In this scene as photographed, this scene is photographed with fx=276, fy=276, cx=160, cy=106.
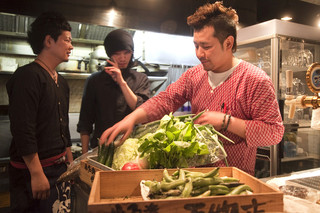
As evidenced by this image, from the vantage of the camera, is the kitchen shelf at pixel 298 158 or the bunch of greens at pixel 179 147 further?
the kitchen shelf at pixel 298 158

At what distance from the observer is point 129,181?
1068 mm

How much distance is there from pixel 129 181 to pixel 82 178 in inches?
18.1

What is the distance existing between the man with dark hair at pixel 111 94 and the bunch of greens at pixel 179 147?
4.42 feet

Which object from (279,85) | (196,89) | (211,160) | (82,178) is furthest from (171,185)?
(279,85)

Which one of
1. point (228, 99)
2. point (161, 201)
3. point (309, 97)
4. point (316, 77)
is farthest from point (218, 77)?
point (161, 201)

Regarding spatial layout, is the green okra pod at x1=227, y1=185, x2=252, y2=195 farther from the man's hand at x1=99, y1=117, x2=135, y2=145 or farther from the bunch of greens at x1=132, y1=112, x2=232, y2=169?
the man's hand at x1=99, y1=117, x2=135, y2=145

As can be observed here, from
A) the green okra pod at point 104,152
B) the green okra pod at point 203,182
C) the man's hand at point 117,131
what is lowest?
the green okra pod at point 203,182

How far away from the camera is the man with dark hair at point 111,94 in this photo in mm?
2641

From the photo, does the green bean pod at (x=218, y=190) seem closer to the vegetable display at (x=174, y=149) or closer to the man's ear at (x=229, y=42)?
the vegetable display at (x=174, y=149)

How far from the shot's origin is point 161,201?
31.6 inches

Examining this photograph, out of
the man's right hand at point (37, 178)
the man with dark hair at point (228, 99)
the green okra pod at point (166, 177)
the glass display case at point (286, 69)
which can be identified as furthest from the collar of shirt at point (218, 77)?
the glass display case at point (286, 69)

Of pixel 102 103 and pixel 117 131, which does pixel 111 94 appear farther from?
pixel 117 131

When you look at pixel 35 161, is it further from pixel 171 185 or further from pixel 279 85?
pixel 279 85

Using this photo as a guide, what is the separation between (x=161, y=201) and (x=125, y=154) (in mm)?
647
